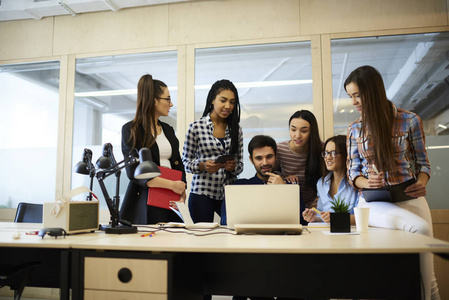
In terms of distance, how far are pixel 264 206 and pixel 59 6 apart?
128 inches

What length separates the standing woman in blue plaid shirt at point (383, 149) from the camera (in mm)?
2004

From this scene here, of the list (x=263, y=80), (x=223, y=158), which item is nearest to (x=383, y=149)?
(x=223, y=158)

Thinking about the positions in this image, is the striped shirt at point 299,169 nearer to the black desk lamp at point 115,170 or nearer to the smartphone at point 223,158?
the smartphone at point 223,158

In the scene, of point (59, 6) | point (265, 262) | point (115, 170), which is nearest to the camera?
point (265, 262)

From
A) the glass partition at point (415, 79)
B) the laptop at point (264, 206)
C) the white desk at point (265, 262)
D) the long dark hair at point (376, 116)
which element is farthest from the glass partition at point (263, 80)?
the white desk at point (265, 262)

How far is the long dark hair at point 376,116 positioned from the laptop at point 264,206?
2.27 feet

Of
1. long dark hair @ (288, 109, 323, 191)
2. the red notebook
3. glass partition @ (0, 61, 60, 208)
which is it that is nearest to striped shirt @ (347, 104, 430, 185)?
long dark hair @ (288, 109, 323, 191)

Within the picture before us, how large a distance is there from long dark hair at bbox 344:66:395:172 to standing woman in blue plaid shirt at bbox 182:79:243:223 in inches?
34.3

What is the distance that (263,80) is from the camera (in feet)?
11.7

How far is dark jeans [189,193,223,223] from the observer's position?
2.61 m

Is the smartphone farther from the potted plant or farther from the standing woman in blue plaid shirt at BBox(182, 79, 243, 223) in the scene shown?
the potted plant

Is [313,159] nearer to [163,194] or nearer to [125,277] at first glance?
[163,194]

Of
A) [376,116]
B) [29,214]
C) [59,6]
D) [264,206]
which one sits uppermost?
[59,6]

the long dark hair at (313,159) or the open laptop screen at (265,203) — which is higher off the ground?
the long dark hair at (313,159)
